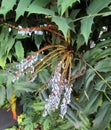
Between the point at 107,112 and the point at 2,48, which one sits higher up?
the point at 2,48

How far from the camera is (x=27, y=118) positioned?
135 cm

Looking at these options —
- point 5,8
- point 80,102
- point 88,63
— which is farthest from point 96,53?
point 5,8

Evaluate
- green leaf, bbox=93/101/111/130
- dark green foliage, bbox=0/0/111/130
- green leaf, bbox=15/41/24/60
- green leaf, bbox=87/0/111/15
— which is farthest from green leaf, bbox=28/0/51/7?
green leaf, bbox=93/101/111/130

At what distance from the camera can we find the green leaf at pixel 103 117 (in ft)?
2.82

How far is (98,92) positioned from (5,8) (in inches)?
16.1

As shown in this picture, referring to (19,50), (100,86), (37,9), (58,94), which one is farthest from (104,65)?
(19,50)

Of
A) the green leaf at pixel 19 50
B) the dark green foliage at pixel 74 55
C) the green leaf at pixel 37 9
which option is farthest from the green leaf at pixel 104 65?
the green leaf at pixel 19 50

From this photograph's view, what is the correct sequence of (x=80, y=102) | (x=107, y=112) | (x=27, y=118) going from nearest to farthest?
(x=107, y=112)
(x=80, y=102)
(x=27, y=118)

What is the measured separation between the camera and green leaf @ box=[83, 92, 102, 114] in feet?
→ 2.95

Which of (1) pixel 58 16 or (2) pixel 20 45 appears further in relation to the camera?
(2) pixel 20 45

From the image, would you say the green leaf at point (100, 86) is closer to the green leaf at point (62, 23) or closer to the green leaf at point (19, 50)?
the green leaf at point (62, 23)

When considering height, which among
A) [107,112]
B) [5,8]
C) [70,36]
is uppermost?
[5,8]

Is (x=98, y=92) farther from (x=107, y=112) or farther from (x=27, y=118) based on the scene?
(x=27, y=118)

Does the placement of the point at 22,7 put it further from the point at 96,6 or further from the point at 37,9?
the point at 96,6
